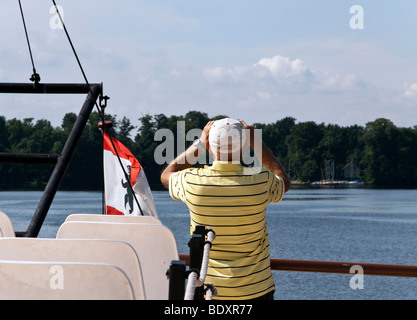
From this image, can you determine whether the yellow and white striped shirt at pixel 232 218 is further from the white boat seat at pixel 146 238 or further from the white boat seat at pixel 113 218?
the white boat seat at pixel 146 238

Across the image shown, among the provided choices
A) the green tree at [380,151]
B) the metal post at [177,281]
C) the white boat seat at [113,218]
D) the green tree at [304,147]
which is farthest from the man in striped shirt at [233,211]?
the green tree at [380,151]

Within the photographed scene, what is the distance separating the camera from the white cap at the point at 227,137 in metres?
2.57

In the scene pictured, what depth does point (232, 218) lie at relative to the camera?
266cm

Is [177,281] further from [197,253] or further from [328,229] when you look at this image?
[328,229]

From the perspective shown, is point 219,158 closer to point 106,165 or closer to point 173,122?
point 106,165

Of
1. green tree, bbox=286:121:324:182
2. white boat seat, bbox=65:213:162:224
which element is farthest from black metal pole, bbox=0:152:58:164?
green tree, bbox=286:121:324:182

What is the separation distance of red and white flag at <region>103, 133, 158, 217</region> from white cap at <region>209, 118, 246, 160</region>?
2263 mm

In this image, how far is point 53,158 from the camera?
319cm

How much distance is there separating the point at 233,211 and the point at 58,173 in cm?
96

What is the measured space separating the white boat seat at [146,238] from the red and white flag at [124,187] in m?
2.43

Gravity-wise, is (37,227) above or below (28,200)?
above

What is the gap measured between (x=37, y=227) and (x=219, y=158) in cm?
96

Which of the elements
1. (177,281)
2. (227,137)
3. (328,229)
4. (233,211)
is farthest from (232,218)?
(328,229)
